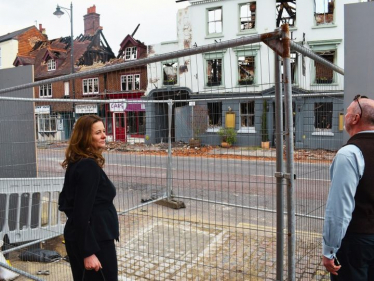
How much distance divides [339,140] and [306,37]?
19767mm

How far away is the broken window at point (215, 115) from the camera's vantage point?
383 centimetres

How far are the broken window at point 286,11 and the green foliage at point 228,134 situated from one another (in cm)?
2118

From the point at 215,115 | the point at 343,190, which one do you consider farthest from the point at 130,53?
the point at 343,190

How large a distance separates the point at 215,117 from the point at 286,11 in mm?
21752

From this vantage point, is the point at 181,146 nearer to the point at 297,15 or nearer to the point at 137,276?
the point at 137,276

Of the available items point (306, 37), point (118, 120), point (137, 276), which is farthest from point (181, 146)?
point (306, 37)

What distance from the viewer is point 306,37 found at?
2188 cm

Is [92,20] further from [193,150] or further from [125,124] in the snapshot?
[125,124]

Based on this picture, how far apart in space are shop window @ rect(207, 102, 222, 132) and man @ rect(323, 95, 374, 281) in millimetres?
1551

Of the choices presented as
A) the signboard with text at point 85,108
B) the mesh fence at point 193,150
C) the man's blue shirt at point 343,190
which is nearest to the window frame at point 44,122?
the mesh fence at point 193,150

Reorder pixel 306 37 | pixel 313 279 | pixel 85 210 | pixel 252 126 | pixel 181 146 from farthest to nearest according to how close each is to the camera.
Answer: pixel 306 37
pixel 181 146
pixel 313 279
pixel 252 126
pixel 85 210

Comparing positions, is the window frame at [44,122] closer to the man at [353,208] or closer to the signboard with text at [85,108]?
the signboard with text at [85,108]

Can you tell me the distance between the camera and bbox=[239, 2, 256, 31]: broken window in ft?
76.3

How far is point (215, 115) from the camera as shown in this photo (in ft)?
13.0
